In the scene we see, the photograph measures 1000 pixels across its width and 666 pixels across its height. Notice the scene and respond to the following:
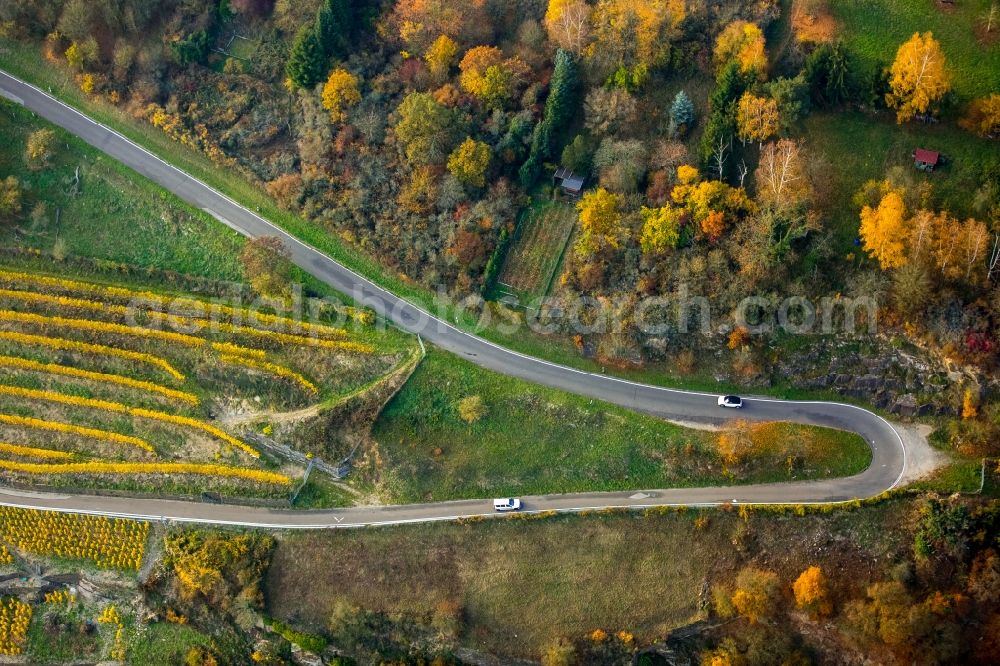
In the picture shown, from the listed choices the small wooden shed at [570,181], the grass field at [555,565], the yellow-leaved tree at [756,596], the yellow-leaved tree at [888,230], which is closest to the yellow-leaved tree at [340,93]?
the small wooden shed at [570,181]

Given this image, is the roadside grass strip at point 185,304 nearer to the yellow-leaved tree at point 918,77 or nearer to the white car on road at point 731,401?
the white car on road at point 731,401

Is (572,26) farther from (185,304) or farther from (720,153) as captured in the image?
(185,304)

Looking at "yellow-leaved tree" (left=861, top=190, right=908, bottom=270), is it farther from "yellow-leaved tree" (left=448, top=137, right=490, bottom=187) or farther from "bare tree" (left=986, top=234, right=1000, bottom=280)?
"yellow-leaved tree" (left=448, top=137, right=490, bottom=187)

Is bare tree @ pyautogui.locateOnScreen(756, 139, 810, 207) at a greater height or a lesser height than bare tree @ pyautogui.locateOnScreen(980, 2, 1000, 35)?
lesser

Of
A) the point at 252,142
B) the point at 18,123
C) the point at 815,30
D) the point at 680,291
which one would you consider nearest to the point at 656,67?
the point at 815,30

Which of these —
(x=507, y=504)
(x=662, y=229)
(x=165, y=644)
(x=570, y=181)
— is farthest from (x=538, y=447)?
(x=165, y=644)

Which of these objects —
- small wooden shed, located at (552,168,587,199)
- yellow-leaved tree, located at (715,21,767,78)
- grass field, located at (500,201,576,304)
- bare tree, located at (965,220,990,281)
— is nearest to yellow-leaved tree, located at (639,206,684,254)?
small wooden shed, located at (552,168,587,199)
